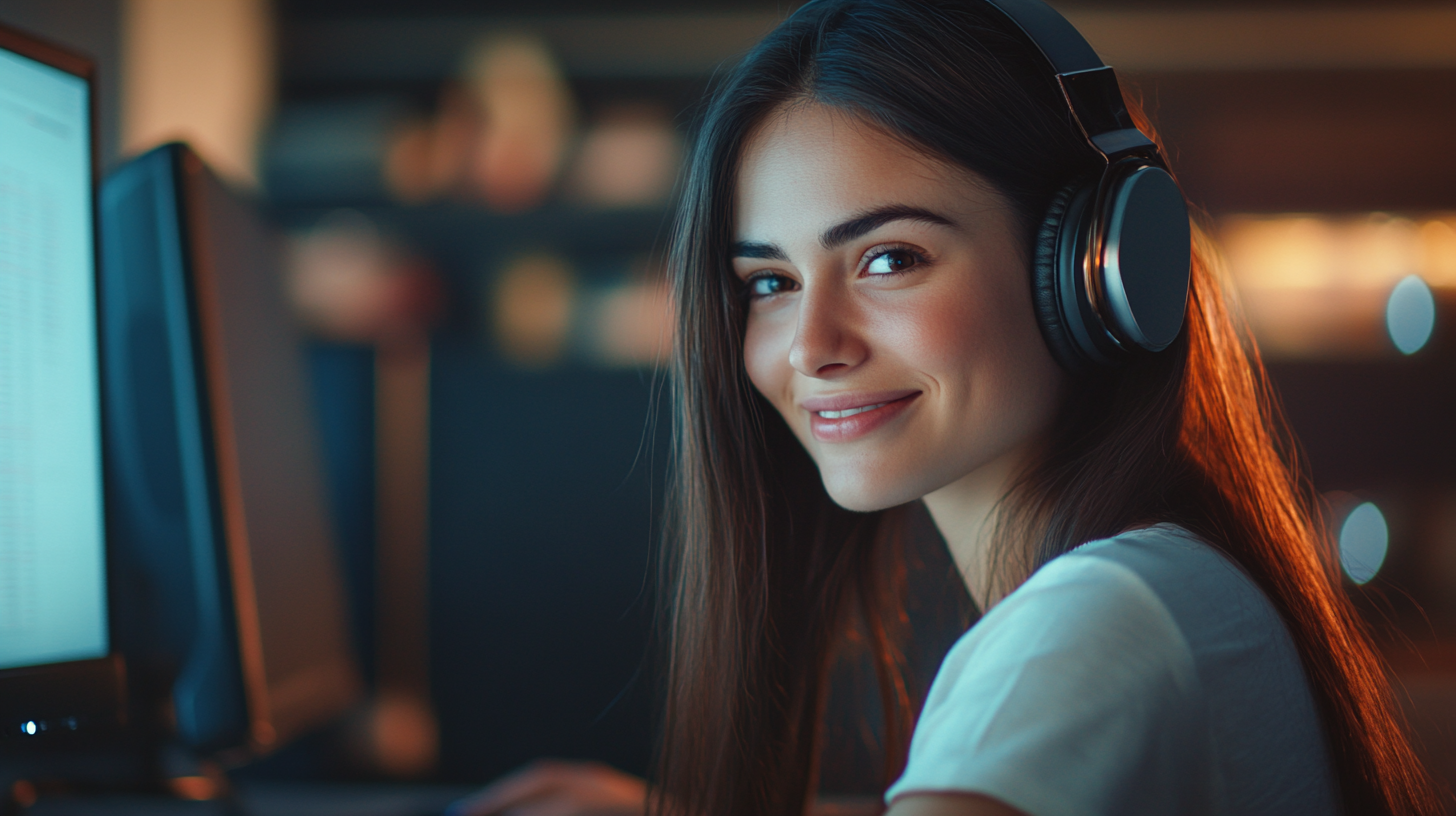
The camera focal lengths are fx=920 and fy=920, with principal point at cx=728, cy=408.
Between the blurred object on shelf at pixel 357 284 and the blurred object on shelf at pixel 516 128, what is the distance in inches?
10.8

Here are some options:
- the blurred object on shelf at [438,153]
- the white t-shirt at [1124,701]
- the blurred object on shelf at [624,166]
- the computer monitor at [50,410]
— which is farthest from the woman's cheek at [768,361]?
the blurred object on shelf at [438,153]

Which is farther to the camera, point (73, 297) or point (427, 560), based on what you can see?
point (427, 560)

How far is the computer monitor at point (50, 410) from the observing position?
1.88 ft

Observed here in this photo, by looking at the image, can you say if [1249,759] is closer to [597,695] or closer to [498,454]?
[597,695]

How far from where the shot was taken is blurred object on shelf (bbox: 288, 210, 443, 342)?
7.46ft

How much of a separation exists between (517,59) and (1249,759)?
232 centimetres

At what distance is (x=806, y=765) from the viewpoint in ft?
3.11

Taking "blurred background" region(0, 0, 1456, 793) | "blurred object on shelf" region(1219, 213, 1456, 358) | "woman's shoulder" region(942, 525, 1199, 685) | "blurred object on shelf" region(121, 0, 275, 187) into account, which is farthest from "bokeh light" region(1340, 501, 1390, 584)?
"blurred object on shelf" region(121, 0, 275, 187)

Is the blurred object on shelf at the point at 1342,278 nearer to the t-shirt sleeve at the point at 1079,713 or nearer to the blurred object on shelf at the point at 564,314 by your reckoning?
the blurred object on shelf at the point at 564,314

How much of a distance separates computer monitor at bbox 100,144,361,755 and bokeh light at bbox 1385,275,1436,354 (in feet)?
8.07

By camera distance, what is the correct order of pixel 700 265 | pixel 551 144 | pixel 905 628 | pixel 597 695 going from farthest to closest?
pixel 551 144, pixel 597 695, pixel 905 628, pixel 700 265

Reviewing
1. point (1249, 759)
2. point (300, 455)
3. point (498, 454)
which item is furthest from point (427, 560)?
point (1249, 759)

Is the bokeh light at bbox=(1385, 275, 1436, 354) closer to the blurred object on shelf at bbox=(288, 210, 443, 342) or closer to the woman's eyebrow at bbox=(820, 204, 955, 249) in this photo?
the woman's eyebrow at bbox=(820, 204, 955, 249)

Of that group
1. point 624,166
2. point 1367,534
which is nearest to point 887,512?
point 624,166
